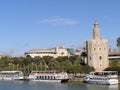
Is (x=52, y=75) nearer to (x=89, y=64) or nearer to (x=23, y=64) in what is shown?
(x=89, y=64)

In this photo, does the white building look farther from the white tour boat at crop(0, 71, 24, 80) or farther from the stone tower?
the stone tower

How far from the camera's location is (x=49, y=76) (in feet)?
235

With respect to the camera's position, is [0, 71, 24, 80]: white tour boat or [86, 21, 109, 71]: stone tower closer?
[86, 21, 109, 71]: stone tower

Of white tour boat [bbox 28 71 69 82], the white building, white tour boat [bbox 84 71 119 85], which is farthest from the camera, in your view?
the white building

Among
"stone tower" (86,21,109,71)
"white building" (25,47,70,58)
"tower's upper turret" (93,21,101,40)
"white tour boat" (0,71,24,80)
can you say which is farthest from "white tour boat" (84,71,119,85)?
"white building" (25,47,70,58)

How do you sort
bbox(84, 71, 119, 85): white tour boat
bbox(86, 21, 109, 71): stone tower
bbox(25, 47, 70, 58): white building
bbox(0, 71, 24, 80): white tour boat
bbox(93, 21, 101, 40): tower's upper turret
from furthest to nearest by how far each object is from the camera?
bbox(25, 47, 70, 58): white building → bbox(0, 71, 24, 80): white tour boat → bbox(93, 21, 101, 40): tower's upper turret → bbox(86, 21, 109, 71): stone tower → bbox(84, 71, 119, 85): white tour boat

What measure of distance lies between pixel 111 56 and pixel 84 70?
90.7 feet

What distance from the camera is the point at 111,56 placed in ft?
327

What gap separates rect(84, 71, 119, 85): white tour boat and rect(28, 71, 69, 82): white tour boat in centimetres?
430

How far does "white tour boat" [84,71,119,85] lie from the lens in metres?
60.7

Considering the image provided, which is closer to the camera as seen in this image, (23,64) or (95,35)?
(95,35)

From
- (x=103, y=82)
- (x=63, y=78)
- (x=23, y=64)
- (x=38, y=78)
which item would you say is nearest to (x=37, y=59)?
(x=23, y=64)

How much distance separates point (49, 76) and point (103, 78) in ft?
41.4

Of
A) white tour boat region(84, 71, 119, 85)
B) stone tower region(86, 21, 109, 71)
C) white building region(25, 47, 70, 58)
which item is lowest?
white tour boat region(84, 71, 119, 85)
